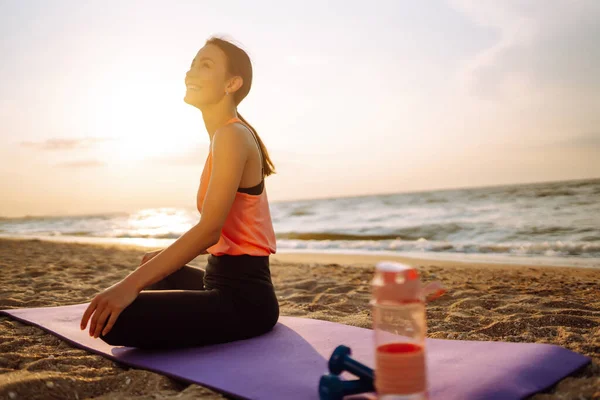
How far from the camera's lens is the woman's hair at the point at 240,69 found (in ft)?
8.79

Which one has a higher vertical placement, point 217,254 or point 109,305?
point 217,254

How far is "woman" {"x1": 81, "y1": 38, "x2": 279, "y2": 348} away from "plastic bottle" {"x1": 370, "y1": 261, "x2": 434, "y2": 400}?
1.04 m

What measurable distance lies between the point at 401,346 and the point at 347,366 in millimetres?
351

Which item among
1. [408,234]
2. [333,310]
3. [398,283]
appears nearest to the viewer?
[398,283]

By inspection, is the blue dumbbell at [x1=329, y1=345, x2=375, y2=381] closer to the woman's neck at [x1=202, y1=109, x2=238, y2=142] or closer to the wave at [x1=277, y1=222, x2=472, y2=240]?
the woman's neck at [x1=202, y1=109, x2=238, y2=142]

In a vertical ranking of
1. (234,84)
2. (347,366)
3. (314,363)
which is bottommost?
(314,363)

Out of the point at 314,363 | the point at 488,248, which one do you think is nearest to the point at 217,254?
the point at 314,363

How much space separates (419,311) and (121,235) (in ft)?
56.3

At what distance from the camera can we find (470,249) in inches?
350

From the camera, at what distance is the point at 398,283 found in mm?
1460

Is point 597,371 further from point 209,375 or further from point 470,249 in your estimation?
→ point 470,249

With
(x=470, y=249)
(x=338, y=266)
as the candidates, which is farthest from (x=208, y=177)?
(x=470, y=249)

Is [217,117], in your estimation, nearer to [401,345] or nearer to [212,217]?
[212,217]

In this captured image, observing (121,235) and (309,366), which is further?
(121,235)
